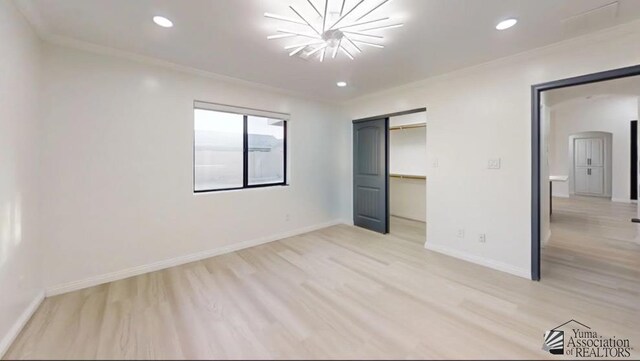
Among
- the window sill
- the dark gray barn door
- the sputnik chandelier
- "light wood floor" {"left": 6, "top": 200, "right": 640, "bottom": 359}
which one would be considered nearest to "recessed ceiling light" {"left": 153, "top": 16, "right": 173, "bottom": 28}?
the sputnik chandelier

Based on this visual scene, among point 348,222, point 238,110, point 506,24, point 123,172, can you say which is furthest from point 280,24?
point 348,222

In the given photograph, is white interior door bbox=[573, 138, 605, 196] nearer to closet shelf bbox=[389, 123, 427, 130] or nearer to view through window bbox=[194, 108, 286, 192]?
closet shelf bbox=[389, 123, 427, 130]

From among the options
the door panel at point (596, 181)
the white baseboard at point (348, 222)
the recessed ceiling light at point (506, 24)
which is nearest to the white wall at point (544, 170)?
the recessed ceiling light at point (506, 24)

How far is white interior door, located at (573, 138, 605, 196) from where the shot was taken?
25.6 feet

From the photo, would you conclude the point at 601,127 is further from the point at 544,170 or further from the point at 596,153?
the point at 544,170

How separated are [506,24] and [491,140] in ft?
4.11

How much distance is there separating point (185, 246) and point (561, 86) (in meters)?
4.39

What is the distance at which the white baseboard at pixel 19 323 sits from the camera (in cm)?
172

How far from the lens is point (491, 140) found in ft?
9.87

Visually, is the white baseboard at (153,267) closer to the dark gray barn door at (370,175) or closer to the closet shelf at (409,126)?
the dark gray barn door at (370,175)

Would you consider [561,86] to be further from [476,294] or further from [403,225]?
[403,225]

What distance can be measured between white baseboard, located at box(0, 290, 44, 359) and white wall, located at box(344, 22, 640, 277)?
408 centimetres

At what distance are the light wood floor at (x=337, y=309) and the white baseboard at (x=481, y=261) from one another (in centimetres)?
13

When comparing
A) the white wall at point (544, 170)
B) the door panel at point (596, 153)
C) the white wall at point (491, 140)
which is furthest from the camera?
the door panel at point (596, 153)
